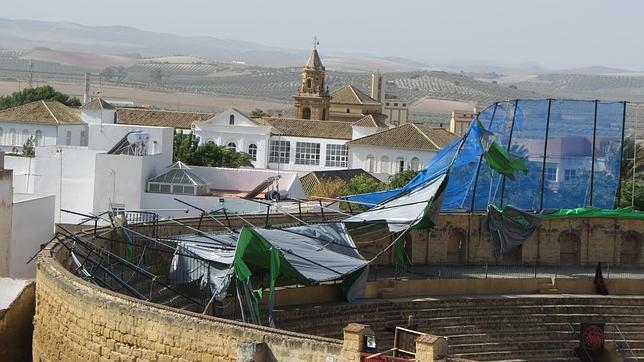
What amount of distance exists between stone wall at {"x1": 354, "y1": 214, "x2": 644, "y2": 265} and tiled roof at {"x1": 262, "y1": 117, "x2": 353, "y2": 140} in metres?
48.9

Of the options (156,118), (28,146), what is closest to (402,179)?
(28,146)

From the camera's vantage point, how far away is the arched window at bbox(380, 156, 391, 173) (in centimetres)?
8598

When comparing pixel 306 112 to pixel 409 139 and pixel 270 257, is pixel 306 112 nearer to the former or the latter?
pixel 409 139

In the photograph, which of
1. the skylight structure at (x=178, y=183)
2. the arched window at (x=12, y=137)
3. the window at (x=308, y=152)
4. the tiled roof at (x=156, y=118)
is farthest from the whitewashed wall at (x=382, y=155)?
the skylight structure at (x=178, y=183)

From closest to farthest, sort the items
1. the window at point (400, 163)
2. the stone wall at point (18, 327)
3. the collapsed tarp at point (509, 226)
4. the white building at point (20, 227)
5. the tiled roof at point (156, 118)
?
the stone wall at point (18, 327) < the white building at point (20, 227) < the collapsed tarp at point (509, 226) < the window at point (400, 163) < the tiled roof at point (156, 118)

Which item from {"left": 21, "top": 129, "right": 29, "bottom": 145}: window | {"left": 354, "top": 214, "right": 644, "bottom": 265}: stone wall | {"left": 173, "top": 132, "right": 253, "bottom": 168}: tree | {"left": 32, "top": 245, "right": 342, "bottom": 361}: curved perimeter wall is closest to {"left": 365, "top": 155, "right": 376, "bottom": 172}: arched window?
{"left": 173, "top": 132, "right": 253, "bottom": 168}: tree

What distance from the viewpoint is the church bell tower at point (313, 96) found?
4208 inches

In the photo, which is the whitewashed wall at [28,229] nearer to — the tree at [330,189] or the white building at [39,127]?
the tree at [330,189]

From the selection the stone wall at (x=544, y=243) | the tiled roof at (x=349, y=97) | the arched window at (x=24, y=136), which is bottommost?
the stone wall at (x=544, y=243)

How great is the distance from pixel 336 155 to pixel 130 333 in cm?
7102

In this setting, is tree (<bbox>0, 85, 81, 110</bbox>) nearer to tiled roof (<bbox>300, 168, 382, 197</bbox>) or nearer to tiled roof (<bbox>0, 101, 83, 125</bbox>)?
tiled roof (<bbox>0, 101, 83, 125</bbox>)

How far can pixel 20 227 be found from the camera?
3384 centimetres

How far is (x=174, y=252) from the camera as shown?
3020 cm

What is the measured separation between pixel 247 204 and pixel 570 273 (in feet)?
33.0
